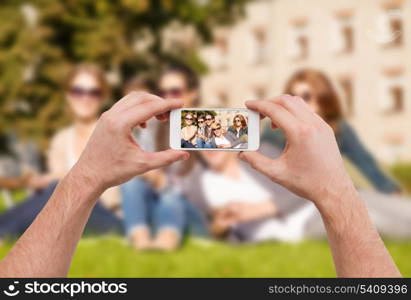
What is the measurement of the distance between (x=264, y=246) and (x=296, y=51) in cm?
1942

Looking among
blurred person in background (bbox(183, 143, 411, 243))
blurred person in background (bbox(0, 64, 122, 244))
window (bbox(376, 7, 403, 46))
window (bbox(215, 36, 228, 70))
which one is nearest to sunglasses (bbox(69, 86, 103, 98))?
blurred person in background (bbox(0, 64, 122, 244))

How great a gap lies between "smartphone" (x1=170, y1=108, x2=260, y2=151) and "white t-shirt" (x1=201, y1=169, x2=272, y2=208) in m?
3.25

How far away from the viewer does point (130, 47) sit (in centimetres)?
1414

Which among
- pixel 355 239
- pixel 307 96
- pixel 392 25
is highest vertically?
pixel 392 25

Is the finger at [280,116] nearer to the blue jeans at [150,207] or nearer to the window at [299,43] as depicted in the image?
the blue jeans at [150,207]

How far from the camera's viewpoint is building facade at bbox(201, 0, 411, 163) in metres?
20.8

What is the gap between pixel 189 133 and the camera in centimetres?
143

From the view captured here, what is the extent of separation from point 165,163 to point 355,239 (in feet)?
1.05

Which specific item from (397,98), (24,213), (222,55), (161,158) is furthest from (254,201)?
(222,55)

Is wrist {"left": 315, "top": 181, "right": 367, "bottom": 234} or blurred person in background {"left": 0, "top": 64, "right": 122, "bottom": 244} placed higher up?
blurred person in background {"left": 0, "top": 64, "right": 122, "bottom": 244}

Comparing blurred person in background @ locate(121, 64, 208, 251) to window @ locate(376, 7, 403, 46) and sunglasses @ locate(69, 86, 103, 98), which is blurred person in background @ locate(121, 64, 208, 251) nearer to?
sunglasses @ locate(69, 86, 103, 98)

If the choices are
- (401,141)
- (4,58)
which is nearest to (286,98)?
(4,58)

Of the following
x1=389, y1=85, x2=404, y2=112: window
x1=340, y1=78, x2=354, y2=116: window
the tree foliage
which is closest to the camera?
the tree foliage

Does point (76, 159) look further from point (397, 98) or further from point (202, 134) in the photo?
point (397, 98)
